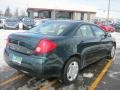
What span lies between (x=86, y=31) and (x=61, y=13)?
5782cm

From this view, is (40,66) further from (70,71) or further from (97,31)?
(97,31)

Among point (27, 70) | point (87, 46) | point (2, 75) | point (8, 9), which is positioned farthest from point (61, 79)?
point (8, 9)

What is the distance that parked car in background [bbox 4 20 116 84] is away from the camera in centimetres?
526

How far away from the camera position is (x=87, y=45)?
6.55 m

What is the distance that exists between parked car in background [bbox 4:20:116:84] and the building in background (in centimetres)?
5238

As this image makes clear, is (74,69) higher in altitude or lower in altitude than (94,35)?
lower

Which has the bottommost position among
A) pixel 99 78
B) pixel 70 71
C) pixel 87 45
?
pixel 99 78

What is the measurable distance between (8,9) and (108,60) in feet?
369

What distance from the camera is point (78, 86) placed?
19.1 feet

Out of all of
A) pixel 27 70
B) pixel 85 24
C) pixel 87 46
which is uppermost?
pixel 85 24

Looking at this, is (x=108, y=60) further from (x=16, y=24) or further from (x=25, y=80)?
(x=16, y=24)

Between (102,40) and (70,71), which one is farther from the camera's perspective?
(102,40)

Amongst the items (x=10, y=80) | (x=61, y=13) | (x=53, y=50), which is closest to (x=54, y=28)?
(x=53, y=50)

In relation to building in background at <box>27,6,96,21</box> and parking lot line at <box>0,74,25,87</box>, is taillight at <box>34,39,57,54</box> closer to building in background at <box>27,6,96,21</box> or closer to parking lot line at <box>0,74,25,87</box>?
parking lot line at <box>0,74,25,87</box>
